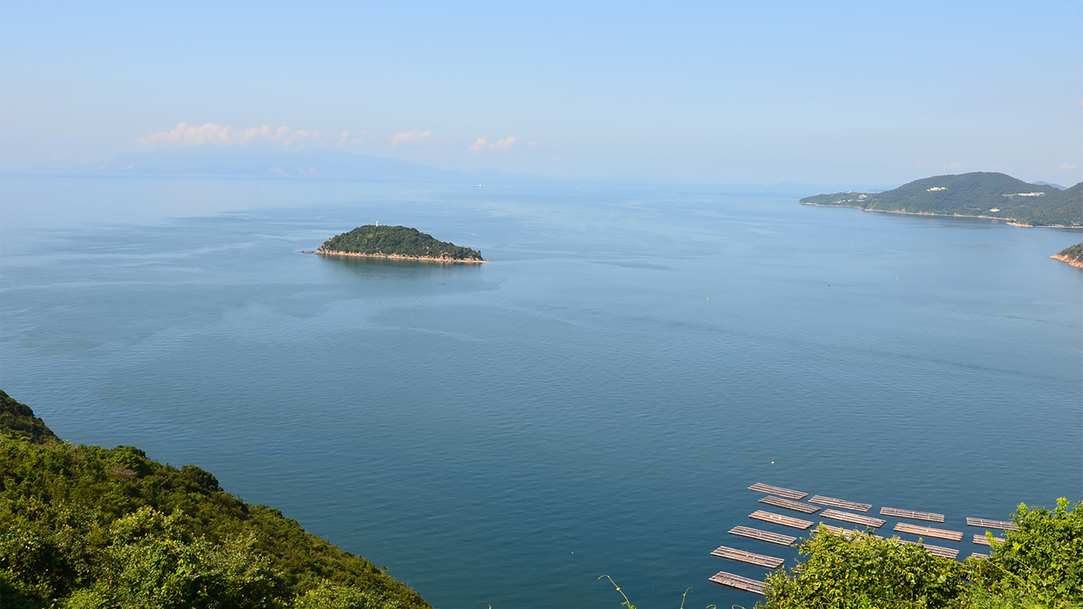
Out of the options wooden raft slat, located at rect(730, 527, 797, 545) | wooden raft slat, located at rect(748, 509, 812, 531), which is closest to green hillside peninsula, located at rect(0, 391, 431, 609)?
wooden raft slat, located at rect(730, 527, 797, 545)

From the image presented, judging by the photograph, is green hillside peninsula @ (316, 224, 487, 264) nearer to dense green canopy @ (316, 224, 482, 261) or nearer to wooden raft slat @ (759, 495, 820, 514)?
dense green canopy @ (316, 224, 482, 261)

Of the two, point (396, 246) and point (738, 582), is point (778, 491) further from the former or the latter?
point (396, 246)

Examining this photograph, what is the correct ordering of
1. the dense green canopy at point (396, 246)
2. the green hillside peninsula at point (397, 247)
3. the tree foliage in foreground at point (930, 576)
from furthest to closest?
the dense green canopy at point (396, 246) → the green hillside peninsula at point (397, 247) → the tree foliage in foreground at point (930, 576)

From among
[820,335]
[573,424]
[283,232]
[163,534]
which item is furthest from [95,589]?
[283,232]

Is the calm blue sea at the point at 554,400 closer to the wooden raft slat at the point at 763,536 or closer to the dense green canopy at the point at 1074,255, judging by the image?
the wooden raft slat at the point at 763,536

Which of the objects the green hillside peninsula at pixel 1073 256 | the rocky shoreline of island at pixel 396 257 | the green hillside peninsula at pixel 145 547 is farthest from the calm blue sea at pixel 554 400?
the green hillside peninsula at pixel 1073 256

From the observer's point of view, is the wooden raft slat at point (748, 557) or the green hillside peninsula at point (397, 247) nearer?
the wooden raft slat at point (748, 557)

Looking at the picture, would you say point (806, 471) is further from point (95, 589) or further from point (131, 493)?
point (95, 589)
